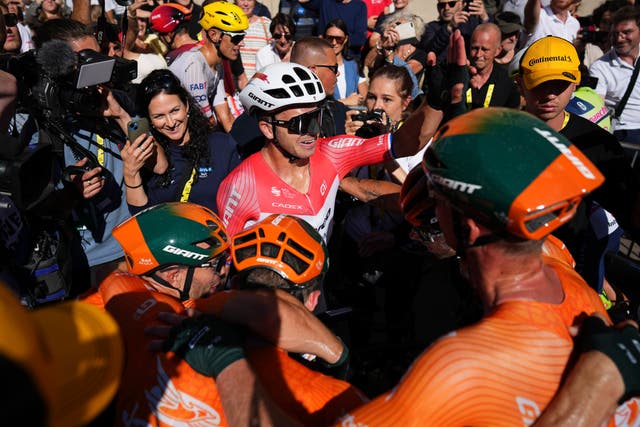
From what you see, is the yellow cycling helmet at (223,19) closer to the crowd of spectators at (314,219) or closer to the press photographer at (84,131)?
the crowd of spectators at (314,219)

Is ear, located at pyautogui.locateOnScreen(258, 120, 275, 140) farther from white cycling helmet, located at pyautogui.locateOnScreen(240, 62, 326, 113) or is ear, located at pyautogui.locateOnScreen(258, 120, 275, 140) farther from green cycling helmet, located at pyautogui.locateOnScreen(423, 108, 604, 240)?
green cycling helmet, located at pyautogui.locateOnScreen(423, 108, 604, 240)

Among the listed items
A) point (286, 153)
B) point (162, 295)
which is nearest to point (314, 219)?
point (286, 153)

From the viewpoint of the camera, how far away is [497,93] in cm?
662

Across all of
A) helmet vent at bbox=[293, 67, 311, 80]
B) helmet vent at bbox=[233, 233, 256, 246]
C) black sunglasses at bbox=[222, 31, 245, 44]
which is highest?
helmet vent at bbox=[293, 67, 311, 80]

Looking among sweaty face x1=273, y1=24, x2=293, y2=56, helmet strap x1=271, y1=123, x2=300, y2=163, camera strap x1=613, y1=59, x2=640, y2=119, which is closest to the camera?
helmet strap x1=271, y1=123, x2=300, y2=163

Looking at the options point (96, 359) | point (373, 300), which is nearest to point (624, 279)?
point (373, 300)

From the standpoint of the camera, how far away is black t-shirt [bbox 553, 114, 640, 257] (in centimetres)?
334

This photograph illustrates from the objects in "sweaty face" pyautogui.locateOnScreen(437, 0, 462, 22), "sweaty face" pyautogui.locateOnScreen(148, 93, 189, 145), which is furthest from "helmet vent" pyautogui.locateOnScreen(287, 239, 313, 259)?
"sweaty face" pyautogui.locateOnScreen(437, 0, 462, 22)

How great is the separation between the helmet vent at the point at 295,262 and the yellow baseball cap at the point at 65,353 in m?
1.13

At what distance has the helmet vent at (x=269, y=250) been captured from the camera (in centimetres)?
262

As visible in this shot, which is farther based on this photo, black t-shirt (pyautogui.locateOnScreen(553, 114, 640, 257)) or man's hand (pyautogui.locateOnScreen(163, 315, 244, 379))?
black t-shirt (pyautogui.locateOnScreen(553, 114, 640, 257))

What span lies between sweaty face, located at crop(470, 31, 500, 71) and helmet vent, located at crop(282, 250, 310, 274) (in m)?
5.10

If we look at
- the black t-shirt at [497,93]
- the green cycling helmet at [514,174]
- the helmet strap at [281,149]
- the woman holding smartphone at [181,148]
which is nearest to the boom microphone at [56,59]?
the woman holding smartphone at [181,148]

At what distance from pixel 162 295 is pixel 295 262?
660 mm
